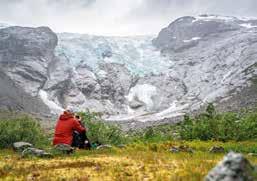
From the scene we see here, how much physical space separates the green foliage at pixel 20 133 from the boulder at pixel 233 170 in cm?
3195

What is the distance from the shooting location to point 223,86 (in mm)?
192000

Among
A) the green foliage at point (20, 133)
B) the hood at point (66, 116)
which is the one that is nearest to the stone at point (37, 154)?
the hood at point (66, 116)

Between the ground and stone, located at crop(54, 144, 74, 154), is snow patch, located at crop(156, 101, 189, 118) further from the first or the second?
the ground

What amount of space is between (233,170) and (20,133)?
1328 inches

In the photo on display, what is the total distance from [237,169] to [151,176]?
6.01 meters

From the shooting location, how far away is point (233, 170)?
11078 mm

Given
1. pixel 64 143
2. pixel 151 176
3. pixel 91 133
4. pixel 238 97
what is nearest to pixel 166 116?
pixel 238 97

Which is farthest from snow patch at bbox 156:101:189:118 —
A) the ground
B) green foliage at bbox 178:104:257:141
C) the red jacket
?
the ground

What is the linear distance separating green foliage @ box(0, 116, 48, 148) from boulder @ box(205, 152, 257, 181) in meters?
32.0

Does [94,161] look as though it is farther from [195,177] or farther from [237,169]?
Answer: [237,169]

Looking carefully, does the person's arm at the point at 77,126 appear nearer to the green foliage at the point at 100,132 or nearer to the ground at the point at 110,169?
the ground at the point at 110,169

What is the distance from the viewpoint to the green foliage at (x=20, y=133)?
4166 centimetres

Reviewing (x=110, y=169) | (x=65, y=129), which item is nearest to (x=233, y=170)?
(x=110, y=169)

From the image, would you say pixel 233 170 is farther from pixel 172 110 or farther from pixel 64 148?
pixel 172 110
